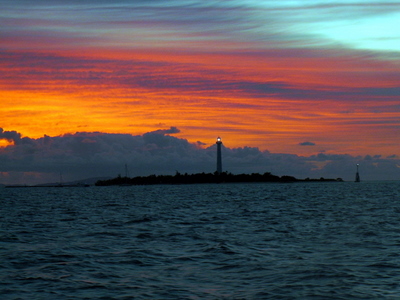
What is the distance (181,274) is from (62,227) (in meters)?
26.8

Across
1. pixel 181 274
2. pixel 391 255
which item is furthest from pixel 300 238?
pixel 181 274

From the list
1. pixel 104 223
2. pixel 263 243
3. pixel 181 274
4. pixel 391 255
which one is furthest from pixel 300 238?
pixel 104 223

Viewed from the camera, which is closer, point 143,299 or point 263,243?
point 143,299

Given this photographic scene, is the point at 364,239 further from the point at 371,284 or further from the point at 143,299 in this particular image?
the point at 143,299

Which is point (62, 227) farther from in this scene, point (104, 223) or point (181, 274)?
point (181, 274)

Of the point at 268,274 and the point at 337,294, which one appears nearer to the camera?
the point at 337,294

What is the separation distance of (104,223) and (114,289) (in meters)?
31.2

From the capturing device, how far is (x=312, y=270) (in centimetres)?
2520

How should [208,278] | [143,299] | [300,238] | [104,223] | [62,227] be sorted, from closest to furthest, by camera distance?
[143,299], [208,278], [300,238], [62,227], [104,223]

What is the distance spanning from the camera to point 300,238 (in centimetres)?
3753

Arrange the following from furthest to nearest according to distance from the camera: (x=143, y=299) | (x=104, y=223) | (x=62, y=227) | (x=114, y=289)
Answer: (x=104, y=223) < (x=62, y=227) < (x=114, y=289) < (x=143, y=299)

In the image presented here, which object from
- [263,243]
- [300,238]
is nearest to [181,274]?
[263,243]

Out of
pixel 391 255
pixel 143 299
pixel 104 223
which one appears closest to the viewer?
pixel 143 299

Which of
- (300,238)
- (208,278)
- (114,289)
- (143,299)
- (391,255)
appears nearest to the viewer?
(143,299)
